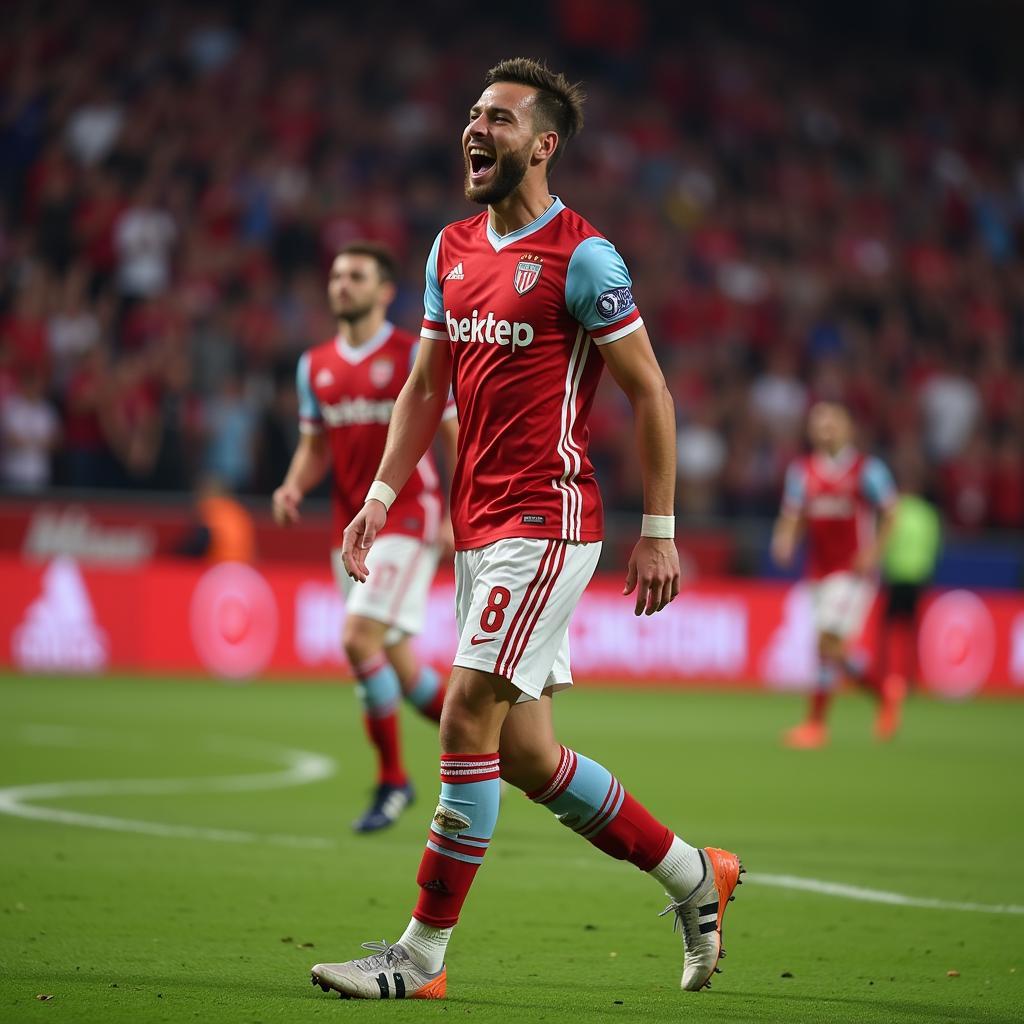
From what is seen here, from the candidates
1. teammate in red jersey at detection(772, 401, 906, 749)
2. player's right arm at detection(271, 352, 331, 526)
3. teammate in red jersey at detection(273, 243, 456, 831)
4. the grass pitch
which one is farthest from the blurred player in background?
player's right arm at detection(271, 352, 331, 526)

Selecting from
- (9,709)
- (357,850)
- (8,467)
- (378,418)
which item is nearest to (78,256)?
(8,467)

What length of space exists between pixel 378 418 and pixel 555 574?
4129mm

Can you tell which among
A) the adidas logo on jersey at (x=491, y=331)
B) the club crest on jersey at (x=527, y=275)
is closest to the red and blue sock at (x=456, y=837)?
the adidas logo on jersey at (x=491, y=331)

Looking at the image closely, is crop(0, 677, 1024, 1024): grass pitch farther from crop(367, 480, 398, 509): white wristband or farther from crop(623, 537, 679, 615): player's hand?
crop(367, 480, 398, 509): white wristband

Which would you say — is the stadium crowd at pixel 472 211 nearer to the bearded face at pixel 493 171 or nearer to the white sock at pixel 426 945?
the bearded face at pixel 493 171

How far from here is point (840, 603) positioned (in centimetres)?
1491

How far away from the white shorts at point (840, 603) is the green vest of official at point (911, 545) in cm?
580

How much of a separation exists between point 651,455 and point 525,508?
0.38 meters

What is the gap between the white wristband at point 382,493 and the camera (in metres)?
5.32

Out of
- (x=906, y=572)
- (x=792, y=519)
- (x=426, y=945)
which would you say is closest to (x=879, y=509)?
(x=792, y=519)

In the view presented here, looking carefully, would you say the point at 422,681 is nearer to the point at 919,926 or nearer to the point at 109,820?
the point at 109,820

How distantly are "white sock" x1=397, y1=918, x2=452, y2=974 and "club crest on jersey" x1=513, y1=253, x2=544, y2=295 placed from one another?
5.81 ft

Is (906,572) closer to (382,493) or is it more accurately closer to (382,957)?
(382,493)

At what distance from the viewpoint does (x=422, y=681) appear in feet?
30.1
